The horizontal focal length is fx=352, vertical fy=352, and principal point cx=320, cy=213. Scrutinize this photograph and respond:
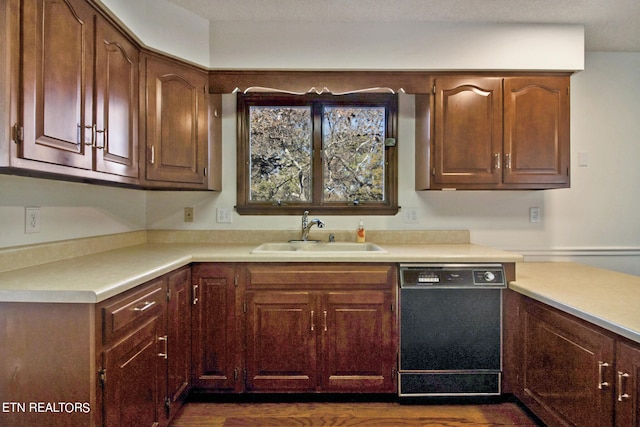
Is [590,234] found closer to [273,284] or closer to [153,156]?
[273,284]

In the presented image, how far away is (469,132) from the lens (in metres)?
2.29

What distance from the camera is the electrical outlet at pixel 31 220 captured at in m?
1.61

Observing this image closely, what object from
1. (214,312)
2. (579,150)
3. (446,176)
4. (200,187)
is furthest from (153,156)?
(579,150)

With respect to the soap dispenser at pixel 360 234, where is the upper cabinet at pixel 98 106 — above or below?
above

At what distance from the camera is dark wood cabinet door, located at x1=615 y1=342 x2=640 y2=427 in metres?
1.25

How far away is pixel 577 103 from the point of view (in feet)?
8.59

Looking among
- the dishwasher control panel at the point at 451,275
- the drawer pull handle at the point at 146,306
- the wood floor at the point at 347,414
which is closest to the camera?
the drawer pull handle at the point at 146,306

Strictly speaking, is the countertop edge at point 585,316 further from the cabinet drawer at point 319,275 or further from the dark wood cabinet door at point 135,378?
the dark wood cabinet door at point 135,378

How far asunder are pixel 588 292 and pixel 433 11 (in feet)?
5.92

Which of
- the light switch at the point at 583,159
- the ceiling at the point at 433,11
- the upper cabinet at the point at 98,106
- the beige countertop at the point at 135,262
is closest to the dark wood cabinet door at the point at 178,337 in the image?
the beige countertop at the point at 135,262

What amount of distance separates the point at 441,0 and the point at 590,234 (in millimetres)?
2025

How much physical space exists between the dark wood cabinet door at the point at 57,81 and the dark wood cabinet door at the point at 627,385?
2.23 m

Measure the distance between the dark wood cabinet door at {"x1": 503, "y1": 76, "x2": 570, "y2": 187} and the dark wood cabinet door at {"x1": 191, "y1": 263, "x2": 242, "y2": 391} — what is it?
74.8 inches

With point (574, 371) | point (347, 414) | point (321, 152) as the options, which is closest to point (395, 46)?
point (321, 152)
